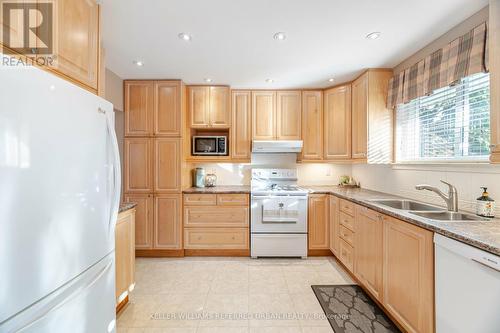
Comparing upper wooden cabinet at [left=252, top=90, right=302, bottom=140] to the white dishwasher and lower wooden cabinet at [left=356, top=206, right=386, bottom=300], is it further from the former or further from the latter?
the white dishwasher

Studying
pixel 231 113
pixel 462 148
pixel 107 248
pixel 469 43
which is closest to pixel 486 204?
pixel 462 148

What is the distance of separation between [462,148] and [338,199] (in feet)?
4.28

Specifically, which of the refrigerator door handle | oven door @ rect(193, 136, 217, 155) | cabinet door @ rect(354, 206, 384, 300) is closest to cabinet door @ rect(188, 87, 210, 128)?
oven door @ rect(193, 136, 217, 155)

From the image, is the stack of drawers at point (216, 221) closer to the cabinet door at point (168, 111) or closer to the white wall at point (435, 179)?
the cabinet door at point (168, 111)

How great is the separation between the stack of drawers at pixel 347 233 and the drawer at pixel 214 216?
1248 millimetres

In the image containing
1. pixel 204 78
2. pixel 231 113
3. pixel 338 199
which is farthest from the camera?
pixel 231 113

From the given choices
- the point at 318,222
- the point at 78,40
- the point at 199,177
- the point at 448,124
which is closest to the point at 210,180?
the point at 199,177

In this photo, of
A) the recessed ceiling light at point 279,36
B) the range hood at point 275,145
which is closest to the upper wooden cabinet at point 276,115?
the range hood at point 275,145

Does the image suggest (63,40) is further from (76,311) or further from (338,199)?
(338,199)

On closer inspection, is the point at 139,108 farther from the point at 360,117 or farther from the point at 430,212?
the point at 430,212

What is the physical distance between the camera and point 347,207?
2.58 m

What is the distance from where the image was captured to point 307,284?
241 cm

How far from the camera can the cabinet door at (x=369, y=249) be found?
192 centimetres

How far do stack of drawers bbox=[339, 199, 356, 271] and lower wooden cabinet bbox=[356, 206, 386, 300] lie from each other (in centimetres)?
12
